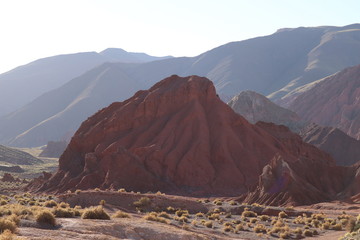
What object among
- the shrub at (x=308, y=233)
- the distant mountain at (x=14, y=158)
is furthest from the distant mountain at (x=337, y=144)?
the shrub at (x=308, y=233)

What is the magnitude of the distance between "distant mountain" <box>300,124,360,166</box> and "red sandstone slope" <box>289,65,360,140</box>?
35.2m

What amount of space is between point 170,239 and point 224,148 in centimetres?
4520

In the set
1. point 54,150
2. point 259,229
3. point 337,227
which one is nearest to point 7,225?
point 259,229

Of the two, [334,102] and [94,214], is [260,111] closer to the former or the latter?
[334,102]

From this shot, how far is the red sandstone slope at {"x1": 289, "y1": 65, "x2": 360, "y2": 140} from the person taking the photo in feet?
536

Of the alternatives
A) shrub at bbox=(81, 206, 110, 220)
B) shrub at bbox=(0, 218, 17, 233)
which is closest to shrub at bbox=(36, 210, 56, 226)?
shrub at bbox=(0, 218, 17, 233)

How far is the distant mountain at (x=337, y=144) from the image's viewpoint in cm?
11381

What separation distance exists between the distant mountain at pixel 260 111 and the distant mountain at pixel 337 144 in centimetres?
1498

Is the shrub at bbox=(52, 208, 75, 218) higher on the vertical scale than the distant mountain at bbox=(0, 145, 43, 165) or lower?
higher

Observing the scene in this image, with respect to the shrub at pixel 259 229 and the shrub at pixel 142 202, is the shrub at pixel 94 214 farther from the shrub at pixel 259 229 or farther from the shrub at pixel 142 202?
the shrub at pixel 142 202

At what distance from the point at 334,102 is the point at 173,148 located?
408 ft

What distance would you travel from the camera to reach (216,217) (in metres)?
36.2

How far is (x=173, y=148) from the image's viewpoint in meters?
64.7

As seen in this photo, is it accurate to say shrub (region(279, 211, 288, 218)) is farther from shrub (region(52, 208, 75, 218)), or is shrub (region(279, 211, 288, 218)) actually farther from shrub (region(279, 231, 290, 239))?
shrub (region(52, 208, 75, 218))
